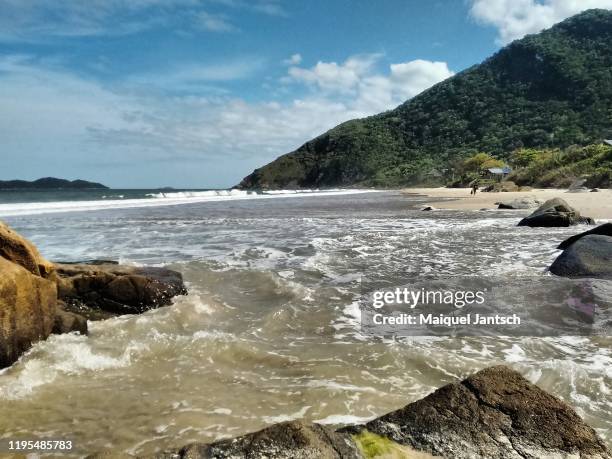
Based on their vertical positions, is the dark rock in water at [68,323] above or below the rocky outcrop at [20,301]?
below

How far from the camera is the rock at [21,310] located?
4.62 m

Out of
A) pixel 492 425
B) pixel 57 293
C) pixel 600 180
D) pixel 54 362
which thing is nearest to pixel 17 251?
pixel 57 293

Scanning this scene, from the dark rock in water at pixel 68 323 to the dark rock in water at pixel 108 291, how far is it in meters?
0.64

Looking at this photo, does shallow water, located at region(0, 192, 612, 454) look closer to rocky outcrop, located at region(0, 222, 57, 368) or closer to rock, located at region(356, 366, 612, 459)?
rocky outcrop, located at region(0, 222, 57, 368)

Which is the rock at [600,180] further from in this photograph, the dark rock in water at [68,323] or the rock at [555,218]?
the dark rock in water at [68,323]

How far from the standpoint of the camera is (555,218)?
1540cm

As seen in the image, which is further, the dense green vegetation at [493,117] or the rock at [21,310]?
the dense green vegetation at [493,117]

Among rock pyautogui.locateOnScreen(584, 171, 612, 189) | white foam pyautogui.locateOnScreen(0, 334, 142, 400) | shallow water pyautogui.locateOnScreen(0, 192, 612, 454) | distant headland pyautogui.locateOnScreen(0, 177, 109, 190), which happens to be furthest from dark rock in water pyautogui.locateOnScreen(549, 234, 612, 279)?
distant headland pyautogui.locateOnScreen(0, 177, 109, 190)

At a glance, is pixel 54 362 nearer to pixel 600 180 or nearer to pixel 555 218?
pixel 555 218

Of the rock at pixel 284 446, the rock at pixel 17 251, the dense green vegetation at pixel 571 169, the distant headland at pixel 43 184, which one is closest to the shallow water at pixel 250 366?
the rock at pixel 284 446

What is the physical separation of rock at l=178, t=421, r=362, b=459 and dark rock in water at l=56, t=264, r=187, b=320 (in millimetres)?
4829

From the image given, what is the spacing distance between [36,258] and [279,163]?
5992 inches

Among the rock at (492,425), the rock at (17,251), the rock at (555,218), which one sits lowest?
the rock at (492,425)

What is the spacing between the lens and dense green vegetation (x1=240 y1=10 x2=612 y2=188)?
8638cm
